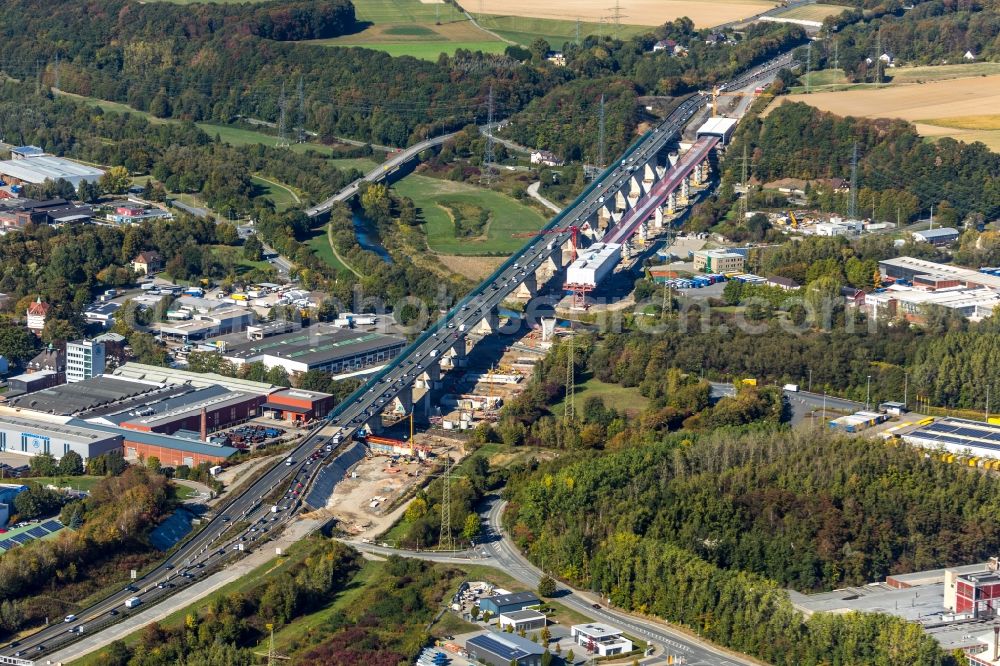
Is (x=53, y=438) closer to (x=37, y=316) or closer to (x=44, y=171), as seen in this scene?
(x=37, y=316)

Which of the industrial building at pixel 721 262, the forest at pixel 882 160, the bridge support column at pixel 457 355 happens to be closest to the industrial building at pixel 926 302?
the industrial building at pixel 721 262

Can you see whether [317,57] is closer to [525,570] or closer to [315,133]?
[315,133]

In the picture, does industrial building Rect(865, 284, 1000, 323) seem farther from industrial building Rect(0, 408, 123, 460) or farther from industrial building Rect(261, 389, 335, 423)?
industrial building Rect(0, 408, 123, 460)

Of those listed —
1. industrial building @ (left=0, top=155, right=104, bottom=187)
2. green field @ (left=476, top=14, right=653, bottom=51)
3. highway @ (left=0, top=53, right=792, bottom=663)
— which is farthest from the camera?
green field @ (left=476, top=14, right=653, bottom=51)

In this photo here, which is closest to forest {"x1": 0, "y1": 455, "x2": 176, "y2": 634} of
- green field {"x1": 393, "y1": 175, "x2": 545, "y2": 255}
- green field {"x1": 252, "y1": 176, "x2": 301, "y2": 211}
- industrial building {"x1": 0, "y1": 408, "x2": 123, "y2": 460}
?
industrial building {"x1": 0, "y1": 408, "x2": 123, "y2": 460}

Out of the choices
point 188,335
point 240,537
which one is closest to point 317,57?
point 188,335

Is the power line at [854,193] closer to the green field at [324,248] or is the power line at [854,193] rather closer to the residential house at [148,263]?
the green field at [324,248]
